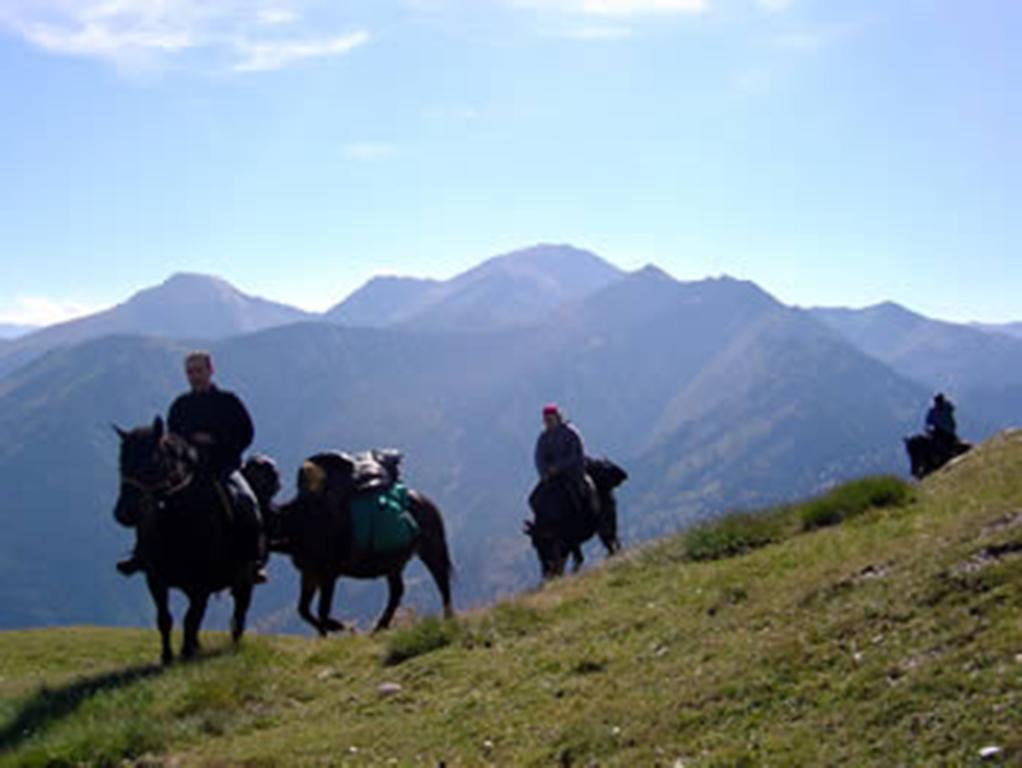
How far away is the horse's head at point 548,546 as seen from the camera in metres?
22.2

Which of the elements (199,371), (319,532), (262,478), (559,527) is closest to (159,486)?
(199,371)

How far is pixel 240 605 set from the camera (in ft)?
49.2

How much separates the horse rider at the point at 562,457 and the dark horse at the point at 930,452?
38.0 ft

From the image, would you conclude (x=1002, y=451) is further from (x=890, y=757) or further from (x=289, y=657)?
(x=890, y=757)

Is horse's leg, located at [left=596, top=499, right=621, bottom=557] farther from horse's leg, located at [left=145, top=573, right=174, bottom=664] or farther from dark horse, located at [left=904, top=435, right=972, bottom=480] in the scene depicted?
horse's leg, located at [left=145, top=573, right=174, bottom=664]

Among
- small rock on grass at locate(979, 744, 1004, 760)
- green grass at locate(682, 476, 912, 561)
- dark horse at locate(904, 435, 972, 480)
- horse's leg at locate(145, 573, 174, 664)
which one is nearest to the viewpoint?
small rock on grass at locate(979, 744, 1004, 760)

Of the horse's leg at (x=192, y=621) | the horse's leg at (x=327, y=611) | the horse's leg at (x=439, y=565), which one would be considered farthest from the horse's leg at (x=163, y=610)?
the horse's leg at (x=439, y=565)

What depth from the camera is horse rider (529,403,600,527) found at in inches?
858

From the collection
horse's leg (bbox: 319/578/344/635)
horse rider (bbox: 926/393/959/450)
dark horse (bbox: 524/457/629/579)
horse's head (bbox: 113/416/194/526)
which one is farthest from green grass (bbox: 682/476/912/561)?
horse rider (bbox: 926/393/959/450)

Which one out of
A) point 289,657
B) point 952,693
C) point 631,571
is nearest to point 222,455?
point 289,657

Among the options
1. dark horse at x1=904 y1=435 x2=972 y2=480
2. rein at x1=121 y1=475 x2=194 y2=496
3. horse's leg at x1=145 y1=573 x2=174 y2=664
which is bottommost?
dark horse at x1=904 y1=435 x2=972 y2=480

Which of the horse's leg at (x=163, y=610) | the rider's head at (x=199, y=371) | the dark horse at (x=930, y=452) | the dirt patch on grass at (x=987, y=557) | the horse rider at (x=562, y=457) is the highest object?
the rider's head at (x=199, y=371)

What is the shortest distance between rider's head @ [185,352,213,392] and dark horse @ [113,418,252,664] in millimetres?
1127

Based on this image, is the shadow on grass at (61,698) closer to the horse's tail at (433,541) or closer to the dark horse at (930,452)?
the horse's tail at (433,541)
